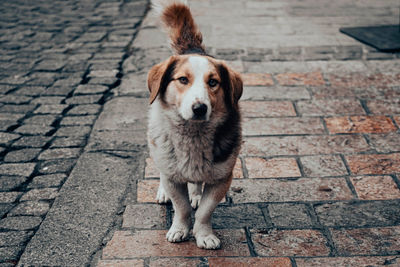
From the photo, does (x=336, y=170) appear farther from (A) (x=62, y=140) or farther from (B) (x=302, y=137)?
(A) (x=62, y=140)

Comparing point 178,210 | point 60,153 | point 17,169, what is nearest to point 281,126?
point 178,210

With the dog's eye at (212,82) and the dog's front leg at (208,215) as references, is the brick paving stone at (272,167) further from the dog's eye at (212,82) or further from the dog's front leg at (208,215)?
the dog's eye at (212,82)

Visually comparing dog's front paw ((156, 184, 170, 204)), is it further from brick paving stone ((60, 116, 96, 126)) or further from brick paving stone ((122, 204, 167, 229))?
brick paving stone ((60, 116, 96, 126))

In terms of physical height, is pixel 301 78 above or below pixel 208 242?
below

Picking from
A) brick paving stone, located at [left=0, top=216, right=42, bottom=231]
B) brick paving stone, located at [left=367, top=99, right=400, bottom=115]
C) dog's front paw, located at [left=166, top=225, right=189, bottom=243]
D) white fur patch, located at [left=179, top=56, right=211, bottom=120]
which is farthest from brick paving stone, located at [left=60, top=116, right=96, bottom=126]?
brick paving stone, located at [left=367, top=99, right=400, bottom=115]

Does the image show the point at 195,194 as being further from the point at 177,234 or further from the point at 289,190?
the point at 289,190

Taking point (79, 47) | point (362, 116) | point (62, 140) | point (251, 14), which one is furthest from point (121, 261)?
point (251, 14)

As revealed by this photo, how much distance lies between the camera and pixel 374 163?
3.98 meters

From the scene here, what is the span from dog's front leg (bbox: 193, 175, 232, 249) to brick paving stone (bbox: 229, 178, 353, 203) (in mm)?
518

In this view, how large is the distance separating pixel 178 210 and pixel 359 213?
129cm

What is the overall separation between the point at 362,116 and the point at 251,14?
408 centimetres

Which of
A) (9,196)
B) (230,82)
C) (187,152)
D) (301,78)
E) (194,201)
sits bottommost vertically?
(301,78)

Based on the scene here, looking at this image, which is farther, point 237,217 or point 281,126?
point 281,126

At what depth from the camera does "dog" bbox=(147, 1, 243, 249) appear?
2934mm
